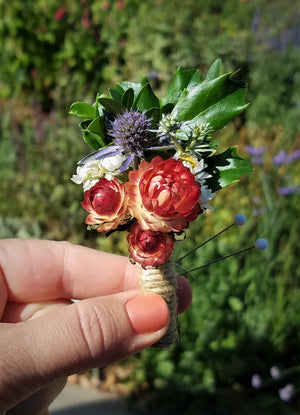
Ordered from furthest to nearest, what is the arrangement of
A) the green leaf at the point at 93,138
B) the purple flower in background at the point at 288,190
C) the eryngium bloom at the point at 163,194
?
the purple flower in background at the point at 288,190 < the green leaf at the point at 93,138 < the eryngium bloom at the point at 163,194

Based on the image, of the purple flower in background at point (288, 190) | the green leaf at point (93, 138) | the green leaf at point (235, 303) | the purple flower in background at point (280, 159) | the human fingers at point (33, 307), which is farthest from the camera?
the purple flower in background at point (280, 159)

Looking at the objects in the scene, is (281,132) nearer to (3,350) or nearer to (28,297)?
(28,297)

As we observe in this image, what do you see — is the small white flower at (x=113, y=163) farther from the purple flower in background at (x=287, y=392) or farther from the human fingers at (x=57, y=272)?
the purple flower in background at (x=287, y=392)

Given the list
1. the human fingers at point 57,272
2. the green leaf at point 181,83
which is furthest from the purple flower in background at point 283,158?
the green leaf at point 181,83

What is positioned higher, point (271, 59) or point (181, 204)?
point (271, 59)

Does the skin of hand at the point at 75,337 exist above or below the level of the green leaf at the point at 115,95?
below

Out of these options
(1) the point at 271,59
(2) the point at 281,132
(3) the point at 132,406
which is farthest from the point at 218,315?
(1) the point at 271,59

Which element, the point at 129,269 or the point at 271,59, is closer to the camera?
the point at 129,269

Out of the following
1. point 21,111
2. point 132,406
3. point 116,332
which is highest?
point 21,111

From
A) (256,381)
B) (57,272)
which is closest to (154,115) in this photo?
(57,272)
